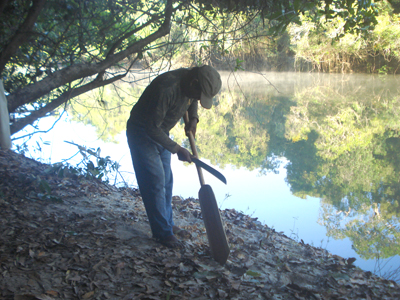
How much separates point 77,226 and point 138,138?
1.15 m

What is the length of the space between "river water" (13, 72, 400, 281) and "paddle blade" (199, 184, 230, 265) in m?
1.67

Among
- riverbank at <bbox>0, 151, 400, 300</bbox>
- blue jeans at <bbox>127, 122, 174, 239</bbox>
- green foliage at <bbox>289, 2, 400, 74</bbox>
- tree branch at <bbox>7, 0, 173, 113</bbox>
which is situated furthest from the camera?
green foliage at <bbox>289, 2, 400, 74</bbox>

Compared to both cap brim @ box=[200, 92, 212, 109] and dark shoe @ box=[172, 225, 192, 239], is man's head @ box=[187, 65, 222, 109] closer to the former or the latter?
cap brim @ box=[200, 92, 212, 109]

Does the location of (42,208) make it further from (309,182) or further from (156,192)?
(309,182)

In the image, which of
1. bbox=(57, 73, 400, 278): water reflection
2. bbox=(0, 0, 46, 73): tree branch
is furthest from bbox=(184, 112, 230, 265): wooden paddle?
bbox=(0, 0, 46, 73): tree branch

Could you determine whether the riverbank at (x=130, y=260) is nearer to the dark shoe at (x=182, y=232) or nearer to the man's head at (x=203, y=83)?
the dark shoe at (x=182, y=232)

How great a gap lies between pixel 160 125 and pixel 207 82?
2.00 feet

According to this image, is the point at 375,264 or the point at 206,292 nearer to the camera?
the point at 206,292

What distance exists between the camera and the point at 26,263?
7.84 ft

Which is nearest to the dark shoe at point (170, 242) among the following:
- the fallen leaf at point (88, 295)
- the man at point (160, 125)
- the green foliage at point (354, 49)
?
the man at point (160, 125)

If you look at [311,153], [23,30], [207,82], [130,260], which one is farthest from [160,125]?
[311,153]

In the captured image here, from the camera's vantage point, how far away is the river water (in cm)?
461

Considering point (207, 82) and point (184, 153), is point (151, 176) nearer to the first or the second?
point (184, 153)

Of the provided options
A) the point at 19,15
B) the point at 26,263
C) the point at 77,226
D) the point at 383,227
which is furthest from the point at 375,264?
the point at 19,15
